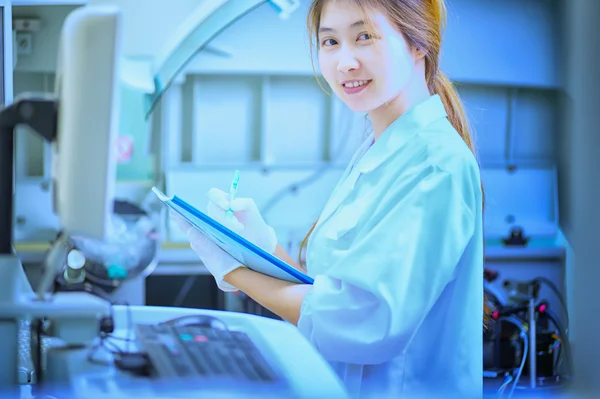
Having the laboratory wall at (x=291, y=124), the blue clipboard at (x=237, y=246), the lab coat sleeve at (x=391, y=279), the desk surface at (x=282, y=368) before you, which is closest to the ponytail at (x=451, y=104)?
the lab coat sleeve at (x=391, y=279)

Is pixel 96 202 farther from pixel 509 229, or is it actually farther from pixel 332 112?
pixel 509 229

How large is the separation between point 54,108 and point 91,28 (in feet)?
0.39

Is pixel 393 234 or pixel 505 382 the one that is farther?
pixel 505 382

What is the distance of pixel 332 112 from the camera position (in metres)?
4.10

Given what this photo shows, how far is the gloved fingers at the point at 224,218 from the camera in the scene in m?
1.45

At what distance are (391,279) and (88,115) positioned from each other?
526mm

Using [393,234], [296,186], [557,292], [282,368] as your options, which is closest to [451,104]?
Result: [393,234]

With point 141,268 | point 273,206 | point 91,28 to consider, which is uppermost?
point 91,28

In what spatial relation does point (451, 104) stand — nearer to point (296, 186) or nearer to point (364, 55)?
point (364, 55)

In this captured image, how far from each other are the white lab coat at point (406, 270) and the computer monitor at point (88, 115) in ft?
1.46

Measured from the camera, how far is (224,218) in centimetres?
146

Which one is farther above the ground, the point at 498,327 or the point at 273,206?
the point at 273,206

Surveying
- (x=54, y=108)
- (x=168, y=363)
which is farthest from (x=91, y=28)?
(x=168, y=363)

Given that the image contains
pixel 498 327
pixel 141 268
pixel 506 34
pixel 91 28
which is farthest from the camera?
pixel 506 34
